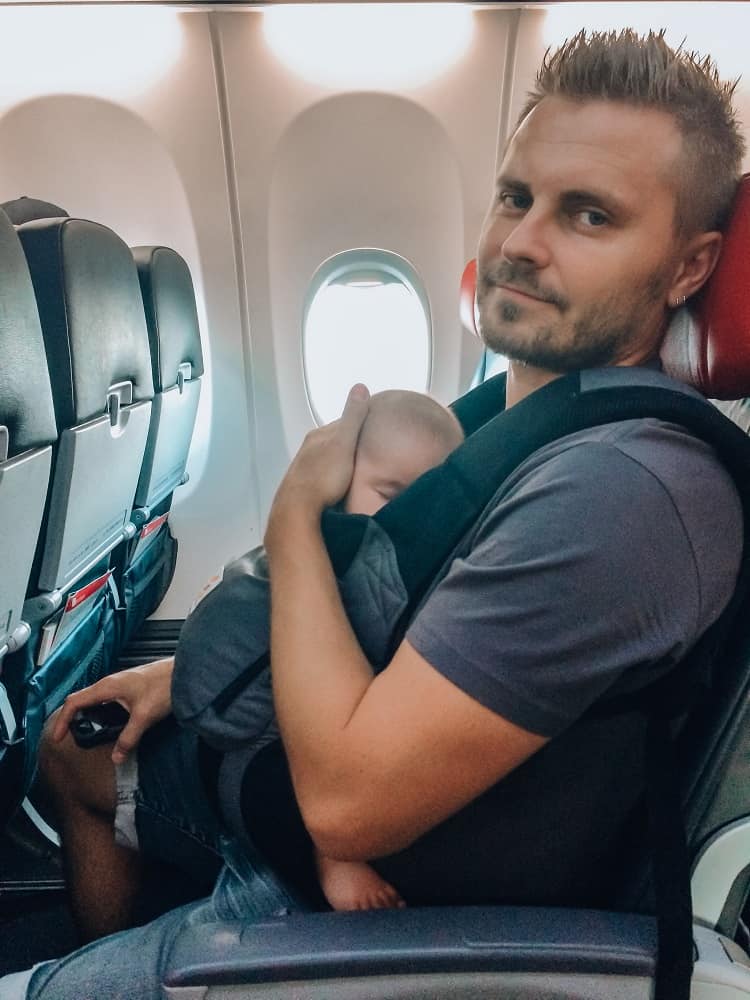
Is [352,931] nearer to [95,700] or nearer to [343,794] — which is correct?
[343,794]

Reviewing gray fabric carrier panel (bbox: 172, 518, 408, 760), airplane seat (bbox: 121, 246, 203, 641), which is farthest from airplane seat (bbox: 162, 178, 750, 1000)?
A: airplane seat (bbox: 121, 246, 203, 641)

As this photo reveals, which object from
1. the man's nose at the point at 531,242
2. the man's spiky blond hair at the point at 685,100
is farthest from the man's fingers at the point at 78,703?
the man's spiky blond hair at the point at 685,100

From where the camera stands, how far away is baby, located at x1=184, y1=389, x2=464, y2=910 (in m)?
1.02

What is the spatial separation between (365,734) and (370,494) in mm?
516

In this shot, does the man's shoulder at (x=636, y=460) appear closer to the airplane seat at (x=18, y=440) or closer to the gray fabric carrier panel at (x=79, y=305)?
the airplane seat at (x=18, y=440)

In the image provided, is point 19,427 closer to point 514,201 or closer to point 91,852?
point 91,852

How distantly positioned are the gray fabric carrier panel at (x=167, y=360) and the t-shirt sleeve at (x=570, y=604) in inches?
76.6

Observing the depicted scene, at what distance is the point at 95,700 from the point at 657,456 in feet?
3.39

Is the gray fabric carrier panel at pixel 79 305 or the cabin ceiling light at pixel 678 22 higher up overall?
the cabin ceiling light at pixel 678 22

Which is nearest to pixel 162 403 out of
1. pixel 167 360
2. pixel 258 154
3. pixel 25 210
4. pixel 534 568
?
pixel 167 360

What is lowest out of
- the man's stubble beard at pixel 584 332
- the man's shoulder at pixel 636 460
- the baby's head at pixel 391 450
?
the baby's head at pixel 391 450

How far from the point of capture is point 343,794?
0.87 metres

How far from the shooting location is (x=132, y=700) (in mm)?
1353

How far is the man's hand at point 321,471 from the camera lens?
43.5 inches
